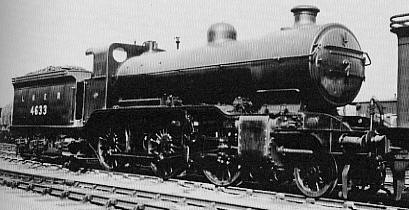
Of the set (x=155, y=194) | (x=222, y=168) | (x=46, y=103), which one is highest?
(x=46, y=103)

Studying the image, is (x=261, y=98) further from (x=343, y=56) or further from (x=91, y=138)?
(x=91, y=138)

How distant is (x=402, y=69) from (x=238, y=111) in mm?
3603

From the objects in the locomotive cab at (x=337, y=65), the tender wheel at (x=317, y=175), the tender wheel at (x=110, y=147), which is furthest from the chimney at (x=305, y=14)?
the tender wheel at (x=110, y=147)

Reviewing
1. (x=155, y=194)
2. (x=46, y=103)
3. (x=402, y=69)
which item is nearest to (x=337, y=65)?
(x=402, y=69)

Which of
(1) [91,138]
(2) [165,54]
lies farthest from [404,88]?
(1) [91,138]

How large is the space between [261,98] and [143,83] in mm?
4170

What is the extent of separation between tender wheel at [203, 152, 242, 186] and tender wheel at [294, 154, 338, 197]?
5.11 feet

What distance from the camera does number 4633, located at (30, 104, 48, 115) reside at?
58.6 feet

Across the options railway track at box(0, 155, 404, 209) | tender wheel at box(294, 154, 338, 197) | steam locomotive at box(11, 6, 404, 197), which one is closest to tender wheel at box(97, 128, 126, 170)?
steam locomotive at box(11, 6, 404, 197)

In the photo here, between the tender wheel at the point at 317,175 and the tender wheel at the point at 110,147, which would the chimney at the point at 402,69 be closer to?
the tender wheel at the point at 317,175

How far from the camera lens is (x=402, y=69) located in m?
9.57

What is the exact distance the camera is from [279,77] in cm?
1078

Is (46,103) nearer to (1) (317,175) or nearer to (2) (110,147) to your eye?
(2) (110,147)

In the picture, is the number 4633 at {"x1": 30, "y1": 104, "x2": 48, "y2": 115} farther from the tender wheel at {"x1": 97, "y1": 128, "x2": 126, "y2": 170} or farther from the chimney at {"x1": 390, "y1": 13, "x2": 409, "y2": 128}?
the chimney at {"x1": 390, "y1": 13, "x2": 409, "y2": 128}
